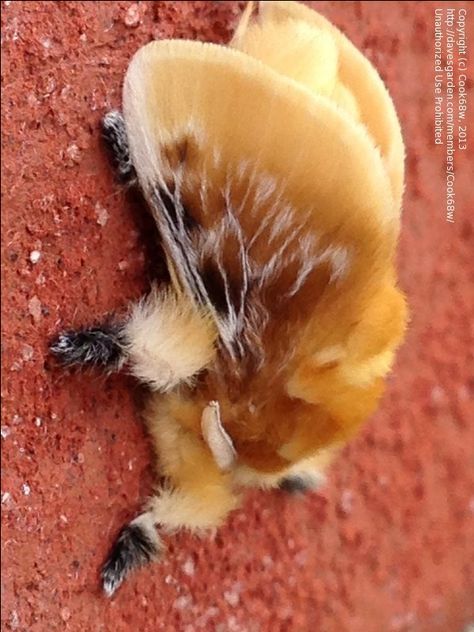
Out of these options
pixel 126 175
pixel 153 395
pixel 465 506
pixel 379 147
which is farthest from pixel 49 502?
pixel 465 506

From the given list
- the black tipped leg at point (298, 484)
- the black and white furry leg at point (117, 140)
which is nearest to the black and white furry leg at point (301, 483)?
the black tipped leg at point (298, 484)

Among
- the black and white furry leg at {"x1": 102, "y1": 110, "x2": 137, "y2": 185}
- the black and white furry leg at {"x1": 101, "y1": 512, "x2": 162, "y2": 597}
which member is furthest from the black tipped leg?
the black and white furry leg at {"x1": 102, "y1": 110, "x2": 137, "y2": 185}

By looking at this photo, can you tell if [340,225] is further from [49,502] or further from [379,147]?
[49,502]

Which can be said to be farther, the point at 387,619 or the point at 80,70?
the point at 387,619

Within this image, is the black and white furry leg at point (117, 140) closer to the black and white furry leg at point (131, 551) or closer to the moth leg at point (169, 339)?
the moth leg at point (169, 339)

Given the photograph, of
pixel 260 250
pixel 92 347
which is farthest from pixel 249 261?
pixel 92 347

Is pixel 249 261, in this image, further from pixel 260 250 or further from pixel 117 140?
pixel 117 140
